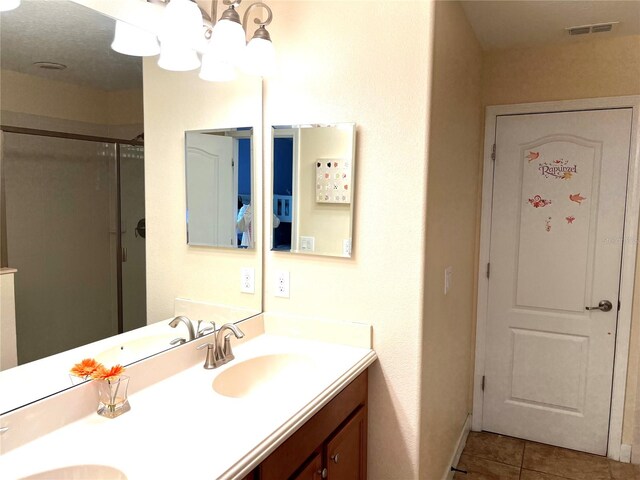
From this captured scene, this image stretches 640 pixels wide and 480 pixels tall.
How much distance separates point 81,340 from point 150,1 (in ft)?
3.72

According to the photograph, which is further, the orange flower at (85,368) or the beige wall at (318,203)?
the beige wall at (318,203)

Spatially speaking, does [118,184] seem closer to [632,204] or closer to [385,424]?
[385,424]

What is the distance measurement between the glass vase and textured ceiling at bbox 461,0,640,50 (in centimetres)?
215

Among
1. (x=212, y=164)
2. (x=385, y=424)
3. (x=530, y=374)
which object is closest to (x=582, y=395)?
(x=530, y=374)

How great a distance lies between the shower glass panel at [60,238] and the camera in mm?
1229

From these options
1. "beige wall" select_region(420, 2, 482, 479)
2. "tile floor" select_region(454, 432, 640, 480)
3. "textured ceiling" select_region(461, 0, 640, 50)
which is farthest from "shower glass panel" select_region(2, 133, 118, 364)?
"tile floor" select_region(454, 432, 640, 480)

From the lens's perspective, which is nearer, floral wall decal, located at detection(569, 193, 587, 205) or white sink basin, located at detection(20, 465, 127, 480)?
white sink basin, located at detection(20, 465, 127, 480)

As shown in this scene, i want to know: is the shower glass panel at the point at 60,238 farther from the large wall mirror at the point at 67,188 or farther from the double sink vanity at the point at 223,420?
the double sink vanity at the point at 223,420

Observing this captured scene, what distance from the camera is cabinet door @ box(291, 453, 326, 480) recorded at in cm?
148

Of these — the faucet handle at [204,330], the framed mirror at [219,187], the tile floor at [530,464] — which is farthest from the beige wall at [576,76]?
the faucet handle at [204,330]

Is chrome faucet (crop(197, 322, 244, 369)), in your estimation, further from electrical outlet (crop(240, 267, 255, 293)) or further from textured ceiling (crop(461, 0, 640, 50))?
textured ceiling (crop(461, 0, 640, 50))

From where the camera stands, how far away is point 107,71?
1.47m

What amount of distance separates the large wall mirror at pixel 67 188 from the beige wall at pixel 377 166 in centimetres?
73

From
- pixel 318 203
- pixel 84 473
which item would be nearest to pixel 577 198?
pixel 318 203
